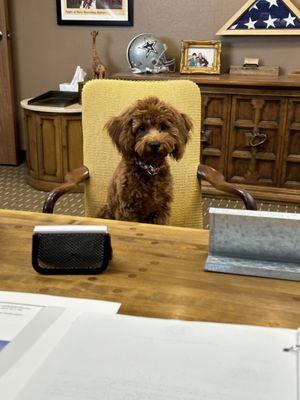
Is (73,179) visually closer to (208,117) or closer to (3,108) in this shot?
(208,117)

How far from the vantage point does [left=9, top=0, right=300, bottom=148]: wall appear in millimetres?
3711

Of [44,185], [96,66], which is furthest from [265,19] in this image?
[44,185]

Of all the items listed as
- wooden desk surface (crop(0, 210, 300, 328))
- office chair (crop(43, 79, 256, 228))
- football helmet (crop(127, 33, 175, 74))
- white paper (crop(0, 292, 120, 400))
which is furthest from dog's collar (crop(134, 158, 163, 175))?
football helmet (crop(127, 33, 175, 74))

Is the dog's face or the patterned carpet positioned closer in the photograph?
the dog's face

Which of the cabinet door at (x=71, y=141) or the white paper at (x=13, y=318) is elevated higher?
the white paper at (x=13, y=318)

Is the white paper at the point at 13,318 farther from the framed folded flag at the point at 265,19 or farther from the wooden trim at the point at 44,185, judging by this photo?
the framed folded flag at the point at 265,19

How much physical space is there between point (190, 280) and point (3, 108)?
147 inches

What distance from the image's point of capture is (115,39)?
4.05m

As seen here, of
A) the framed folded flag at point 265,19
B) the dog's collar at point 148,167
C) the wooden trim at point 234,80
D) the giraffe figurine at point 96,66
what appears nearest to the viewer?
the dog's collar at point 148,167

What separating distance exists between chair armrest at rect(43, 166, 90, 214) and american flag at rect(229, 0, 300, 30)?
2.29 metres

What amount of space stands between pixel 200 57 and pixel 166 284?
306 centimetres

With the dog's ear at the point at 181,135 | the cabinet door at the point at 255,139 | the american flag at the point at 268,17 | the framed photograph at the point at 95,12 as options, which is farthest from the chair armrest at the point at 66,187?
the framed photograph at the point at 95,12

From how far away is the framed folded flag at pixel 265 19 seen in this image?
3.54 metres

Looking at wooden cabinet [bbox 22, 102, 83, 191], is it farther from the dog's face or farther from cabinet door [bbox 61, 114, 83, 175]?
the dog's face
